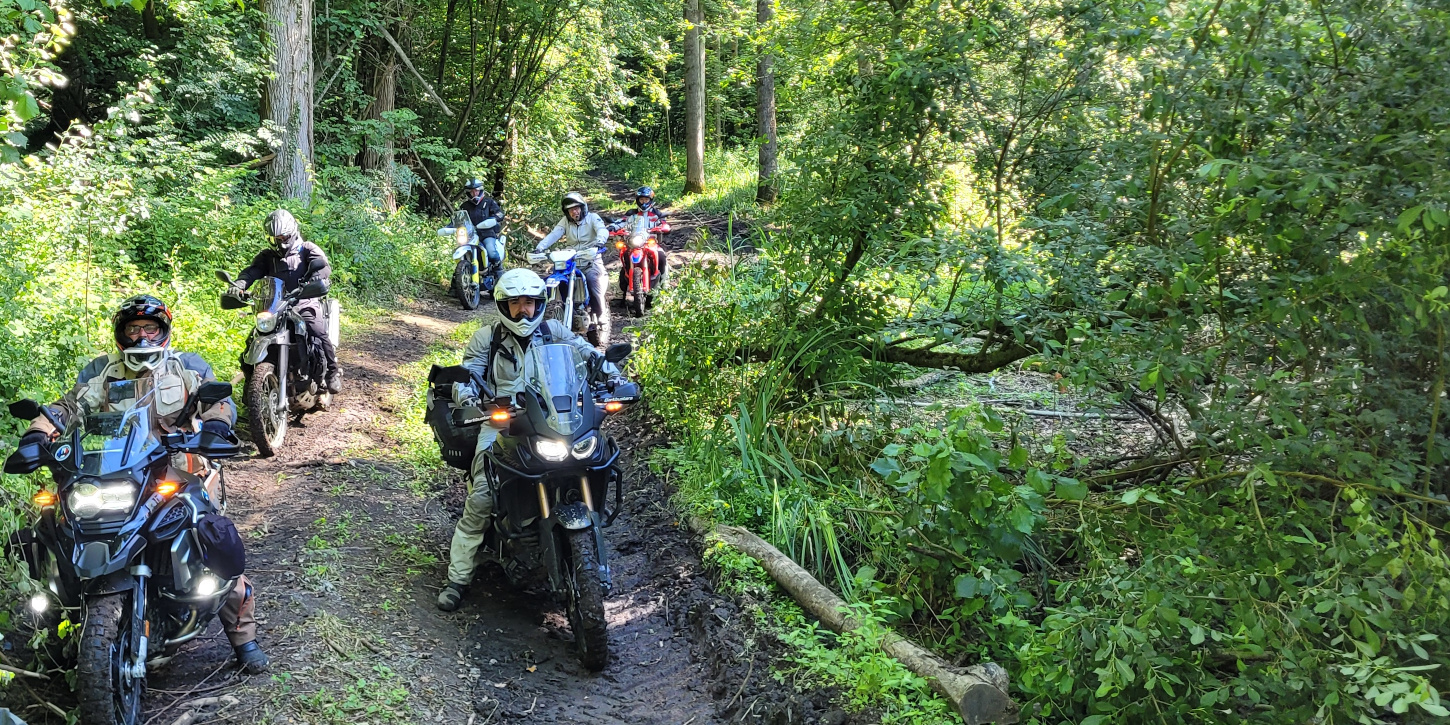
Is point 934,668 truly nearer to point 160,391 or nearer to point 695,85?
point 160,391

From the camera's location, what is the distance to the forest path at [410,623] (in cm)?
414

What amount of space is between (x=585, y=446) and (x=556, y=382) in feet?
1.20

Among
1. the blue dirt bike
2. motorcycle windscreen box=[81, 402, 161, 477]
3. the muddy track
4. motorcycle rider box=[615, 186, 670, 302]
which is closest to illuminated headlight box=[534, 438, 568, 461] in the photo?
the muddy track

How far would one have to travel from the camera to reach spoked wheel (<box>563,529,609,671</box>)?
4582 mm

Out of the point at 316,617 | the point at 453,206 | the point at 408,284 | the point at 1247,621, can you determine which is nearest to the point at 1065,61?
the point at 1247,621

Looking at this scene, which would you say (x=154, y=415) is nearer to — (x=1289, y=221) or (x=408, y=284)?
(x=1289, y=221)

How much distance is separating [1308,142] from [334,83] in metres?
16.1

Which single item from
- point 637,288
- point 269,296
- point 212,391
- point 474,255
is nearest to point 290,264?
point 269,296

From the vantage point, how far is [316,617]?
465 centimetres

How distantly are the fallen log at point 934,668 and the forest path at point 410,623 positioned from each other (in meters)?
0.42

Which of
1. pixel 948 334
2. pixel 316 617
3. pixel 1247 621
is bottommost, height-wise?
pixel 316 617

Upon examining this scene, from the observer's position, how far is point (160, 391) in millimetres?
4242

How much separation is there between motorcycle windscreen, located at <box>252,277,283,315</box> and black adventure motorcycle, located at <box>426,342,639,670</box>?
2745mm

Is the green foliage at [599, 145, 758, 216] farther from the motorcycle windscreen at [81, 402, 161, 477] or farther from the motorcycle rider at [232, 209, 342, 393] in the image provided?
the motorcycle windscreen at [81, 402, 161, 477]
